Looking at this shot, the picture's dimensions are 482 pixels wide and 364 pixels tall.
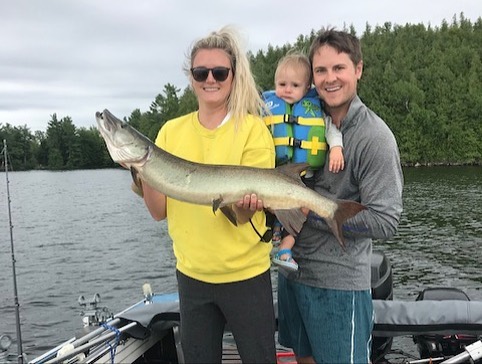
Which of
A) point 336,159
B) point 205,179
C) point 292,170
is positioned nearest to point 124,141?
point 205,179

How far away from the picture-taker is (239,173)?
273cm

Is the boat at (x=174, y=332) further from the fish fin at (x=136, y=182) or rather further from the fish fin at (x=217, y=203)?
the fish fin at (x=217, y=203)

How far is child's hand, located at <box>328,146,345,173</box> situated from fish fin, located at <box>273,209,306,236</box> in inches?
12.8

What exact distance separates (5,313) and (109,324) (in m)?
10.2

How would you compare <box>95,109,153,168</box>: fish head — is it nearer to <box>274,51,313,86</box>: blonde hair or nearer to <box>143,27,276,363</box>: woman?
<box>143,27,276,363</box>: woman

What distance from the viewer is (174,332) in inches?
169

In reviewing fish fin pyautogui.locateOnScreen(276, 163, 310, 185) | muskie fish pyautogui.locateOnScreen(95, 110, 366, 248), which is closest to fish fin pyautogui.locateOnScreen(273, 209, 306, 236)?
muskie fish pyautogui.locateOnScreen(95, 110, 366, 248)

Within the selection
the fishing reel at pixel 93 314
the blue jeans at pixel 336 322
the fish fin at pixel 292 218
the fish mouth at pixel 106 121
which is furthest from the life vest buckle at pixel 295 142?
the fishing reel at pixel 93 314

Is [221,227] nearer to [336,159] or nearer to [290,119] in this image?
[336,159]

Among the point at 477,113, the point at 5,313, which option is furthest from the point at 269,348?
the point at 477,113

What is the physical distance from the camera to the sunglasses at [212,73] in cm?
283

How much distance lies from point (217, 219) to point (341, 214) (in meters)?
0.67

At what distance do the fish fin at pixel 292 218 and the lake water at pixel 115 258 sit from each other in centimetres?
454

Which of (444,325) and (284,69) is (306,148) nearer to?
(284,69)
